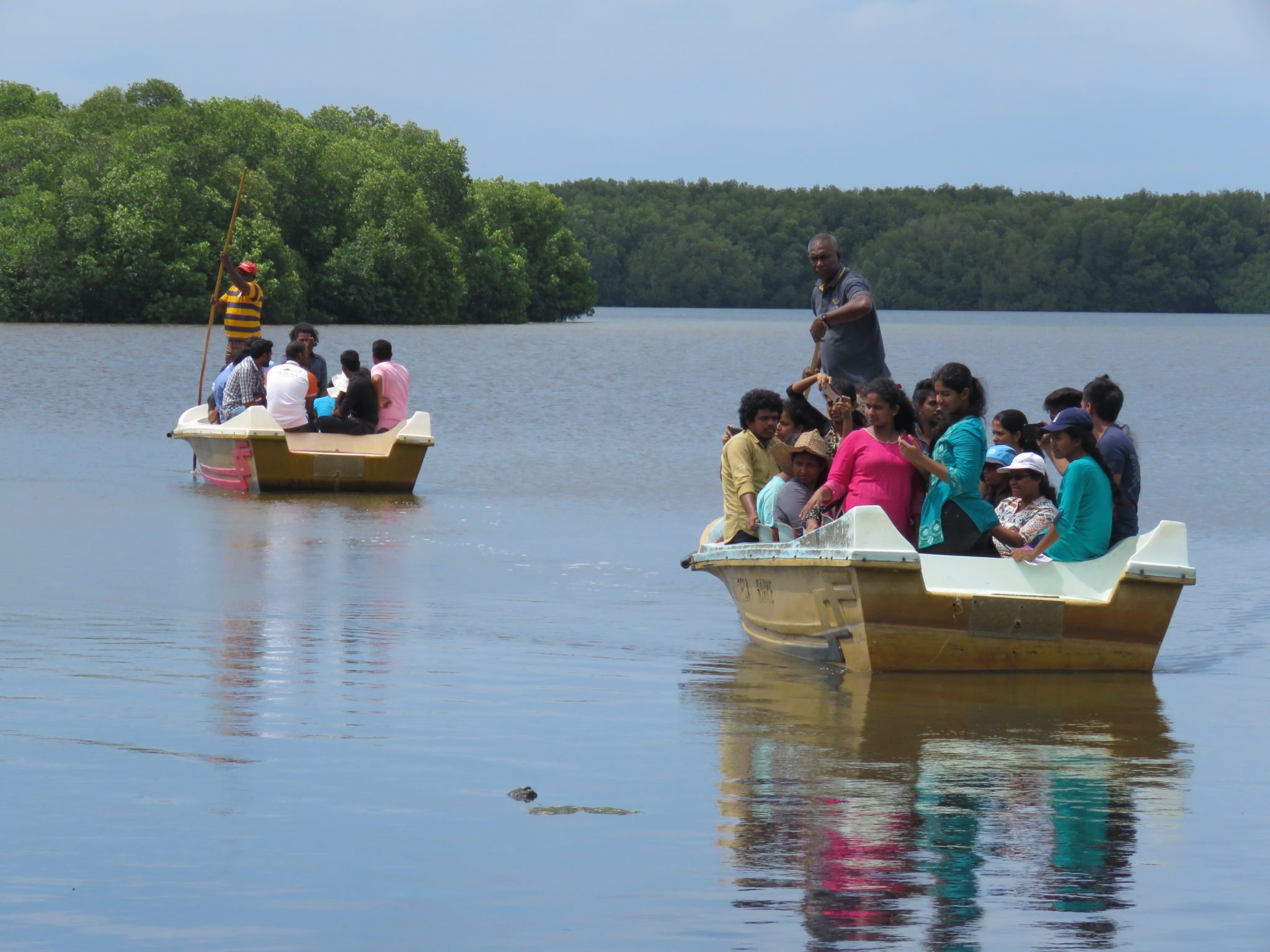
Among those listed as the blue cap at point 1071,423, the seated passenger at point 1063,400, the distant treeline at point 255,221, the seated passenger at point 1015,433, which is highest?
the distant treeline at point 255,221

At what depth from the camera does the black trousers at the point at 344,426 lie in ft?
56.3

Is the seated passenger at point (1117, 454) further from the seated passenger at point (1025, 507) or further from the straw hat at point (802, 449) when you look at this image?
the straw hat at point (802, 449)

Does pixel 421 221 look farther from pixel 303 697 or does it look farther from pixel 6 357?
pixel 303 697

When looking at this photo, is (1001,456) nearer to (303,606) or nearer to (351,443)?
(303,606)

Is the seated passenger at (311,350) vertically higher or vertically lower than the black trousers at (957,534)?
higher

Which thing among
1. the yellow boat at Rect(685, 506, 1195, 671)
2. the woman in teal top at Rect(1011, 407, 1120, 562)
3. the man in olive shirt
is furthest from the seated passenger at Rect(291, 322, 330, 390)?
the woman in teal top at Rect(1011, 407, 1120, 562)

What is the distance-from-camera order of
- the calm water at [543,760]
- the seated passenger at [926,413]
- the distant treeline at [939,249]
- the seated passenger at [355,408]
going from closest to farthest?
the calm water at [543,760]
the seated passenger at [926,413]
the seated passenger at [355,408]
the distant treeline at [939,249]

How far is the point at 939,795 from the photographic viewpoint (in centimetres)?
633

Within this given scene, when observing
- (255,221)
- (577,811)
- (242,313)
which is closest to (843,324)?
(577,811)

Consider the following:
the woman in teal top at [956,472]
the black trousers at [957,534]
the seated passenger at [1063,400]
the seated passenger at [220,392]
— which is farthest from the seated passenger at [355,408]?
the black trousers at [957,534]

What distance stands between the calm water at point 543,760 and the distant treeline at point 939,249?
120097mm

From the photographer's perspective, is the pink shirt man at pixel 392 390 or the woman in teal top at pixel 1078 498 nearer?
the woman in teal top at pixel 1078 498

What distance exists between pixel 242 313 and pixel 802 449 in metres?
10.5

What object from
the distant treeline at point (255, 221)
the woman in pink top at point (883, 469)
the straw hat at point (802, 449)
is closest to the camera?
the woman in pink top at point (883, 469)
